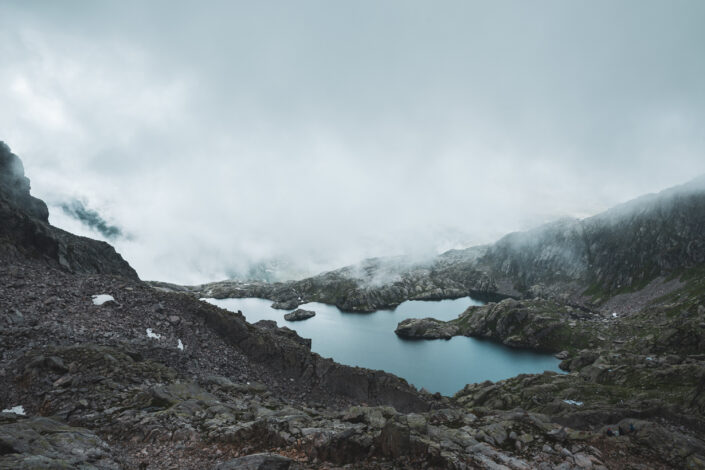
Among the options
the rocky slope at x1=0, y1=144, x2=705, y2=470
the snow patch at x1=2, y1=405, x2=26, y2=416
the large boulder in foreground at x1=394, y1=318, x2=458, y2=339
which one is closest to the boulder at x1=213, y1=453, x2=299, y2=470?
the rocky slope at x1=0, y1=144, x2=705, y2=470

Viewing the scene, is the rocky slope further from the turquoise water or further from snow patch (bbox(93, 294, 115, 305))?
the turquoise water

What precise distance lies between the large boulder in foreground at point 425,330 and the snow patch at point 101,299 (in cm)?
13300

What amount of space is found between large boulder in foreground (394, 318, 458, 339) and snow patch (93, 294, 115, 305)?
13300 centimetres

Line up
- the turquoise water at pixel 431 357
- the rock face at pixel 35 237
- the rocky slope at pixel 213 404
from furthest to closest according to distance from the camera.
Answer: the turquoise water at pixel 431 357
the rock face at pixel 35 237
the rocky slope at pixel 213 404

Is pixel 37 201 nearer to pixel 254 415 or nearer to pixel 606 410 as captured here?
pixel 254 415

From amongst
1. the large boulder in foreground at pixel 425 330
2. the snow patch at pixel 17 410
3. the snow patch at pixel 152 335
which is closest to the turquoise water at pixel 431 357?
the large boulder in foreground at pixel 425 330

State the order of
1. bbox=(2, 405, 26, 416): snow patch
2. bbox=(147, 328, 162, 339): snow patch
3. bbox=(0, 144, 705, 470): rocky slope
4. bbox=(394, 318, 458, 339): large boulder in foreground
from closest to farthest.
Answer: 1. bbox=(0, 144, 705, 470): rocky slope
2. bbox=(2, 405, 26, 416): snow patch
3. bbox=(147, 328, 162, 339): snow patch
4. bbox=(394, 318, 458, 339): large boulder in foreground

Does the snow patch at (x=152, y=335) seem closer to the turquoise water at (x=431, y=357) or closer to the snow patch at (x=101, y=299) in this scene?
the snow patch at (x=101, y=299)

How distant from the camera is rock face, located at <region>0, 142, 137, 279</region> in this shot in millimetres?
40875

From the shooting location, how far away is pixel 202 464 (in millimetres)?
13180

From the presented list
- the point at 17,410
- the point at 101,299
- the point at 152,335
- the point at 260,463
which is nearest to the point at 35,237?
the point at 101,299

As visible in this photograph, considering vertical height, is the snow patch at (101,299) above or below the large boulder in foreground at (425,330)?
above

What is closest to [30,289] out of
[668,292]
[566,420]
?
[566,420]

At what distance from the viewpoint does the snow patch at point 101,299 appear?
30.5 metres
